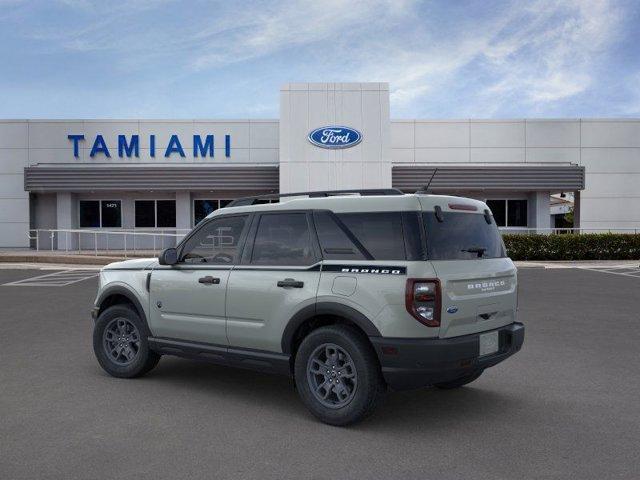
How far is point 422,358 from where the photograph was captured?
4.54 metres

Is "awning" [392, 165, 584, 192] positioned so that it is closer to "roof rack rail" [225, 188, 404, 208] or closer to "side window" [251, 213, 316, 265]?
"roof rack rail" [225, 188, 404, 208]

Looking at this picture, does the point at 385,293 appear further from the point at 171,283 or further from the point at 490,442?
the point at 171,283

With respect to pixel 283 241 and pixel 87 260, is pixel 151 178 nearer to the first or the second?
pixel 87 260

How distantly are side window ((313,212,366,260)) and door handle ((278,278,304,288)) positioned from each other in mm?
298

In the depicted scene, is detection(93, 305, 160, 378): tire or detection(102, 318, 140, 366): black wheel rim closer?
detection(93, 305, 160, 378): tire

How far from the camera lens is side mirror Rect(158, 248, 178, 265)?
6.00 metres

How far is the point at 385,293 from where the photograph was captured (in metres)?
4.61

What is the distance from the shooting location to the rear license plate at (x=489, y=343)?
193 inches

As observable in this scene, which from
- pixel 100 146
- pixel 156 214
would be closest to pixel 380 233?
pixel 156 214

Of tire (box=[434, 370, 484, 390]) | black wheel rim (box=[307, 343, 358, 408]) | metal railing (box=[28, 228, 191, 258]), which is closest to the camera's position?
black wheel rim (box=[307, 343, 358, 408])

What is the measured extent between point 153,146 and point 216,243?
23805mm

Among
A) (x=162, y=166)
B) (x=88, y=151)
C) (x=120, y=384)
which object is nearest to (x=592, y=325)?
(x=120, y=384)

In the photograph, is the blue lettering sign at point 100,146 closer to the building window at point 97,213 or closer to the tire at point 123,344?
the building window at point 97,213

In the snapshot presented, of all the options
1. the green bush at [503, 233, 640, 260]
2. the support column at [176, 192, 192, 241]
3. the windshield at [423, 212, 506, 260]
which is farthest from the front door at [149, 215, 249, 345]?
the support column at [176, 192, 192, 241]
